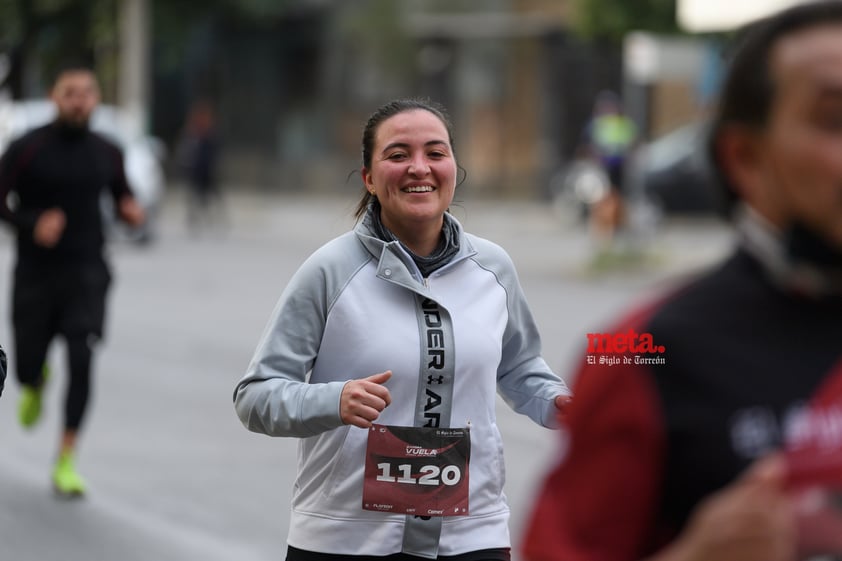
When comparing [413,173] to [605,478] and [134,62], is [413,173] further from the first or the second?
[134,62]

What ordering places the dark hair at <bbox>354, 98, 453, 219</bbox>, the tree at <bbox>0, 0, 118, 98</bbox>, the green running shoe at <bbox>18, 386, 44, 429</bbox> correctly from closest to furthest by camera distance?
the dark hair at <bbox>354, 98, 453, 219</bbox>
the green running shoe at <bbox>18, 386, 44, 429</bbox>
the tree at <bbox>0, 0, 118, 98</bbox>

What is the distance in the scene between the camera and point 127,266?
68.5 ft

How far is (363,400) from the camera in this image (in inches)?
139

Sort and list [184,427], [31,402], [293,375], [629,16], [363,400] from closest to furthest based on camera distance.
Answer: [363,400] → [293,375] → [31,402] → [184,427] → [629,16]

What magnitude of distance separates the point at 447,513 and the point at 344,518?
24 centimetres

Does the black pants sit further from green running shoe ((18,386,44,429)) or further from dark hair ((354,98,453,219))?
dark hair ((354,98,453,219))

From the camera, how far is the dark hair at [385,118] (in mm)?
4121

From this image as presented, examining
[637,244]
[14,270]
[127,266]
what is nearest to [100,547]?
[14,270]

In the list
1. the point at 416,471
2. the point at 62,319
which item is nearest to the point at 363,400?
the point at 416,471

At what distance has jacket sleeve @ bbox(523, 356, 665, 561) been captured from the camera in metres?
1.94

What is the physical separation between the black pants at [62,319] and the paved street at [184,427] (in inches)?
21.2

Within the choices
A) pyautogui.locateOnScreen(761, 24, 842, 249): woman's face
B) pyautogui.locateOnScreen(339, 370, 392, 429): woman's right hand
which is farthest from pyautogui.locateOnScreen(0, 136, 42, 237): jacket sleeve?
pyautogui.locateOnScreen(761, 24, 842, 249): woman's face

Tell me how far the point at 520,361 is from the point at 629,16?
18.2 meters

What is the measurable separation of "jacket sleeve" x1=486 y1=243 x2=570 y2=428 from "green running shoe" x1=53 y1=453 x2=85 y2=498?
4156mm
